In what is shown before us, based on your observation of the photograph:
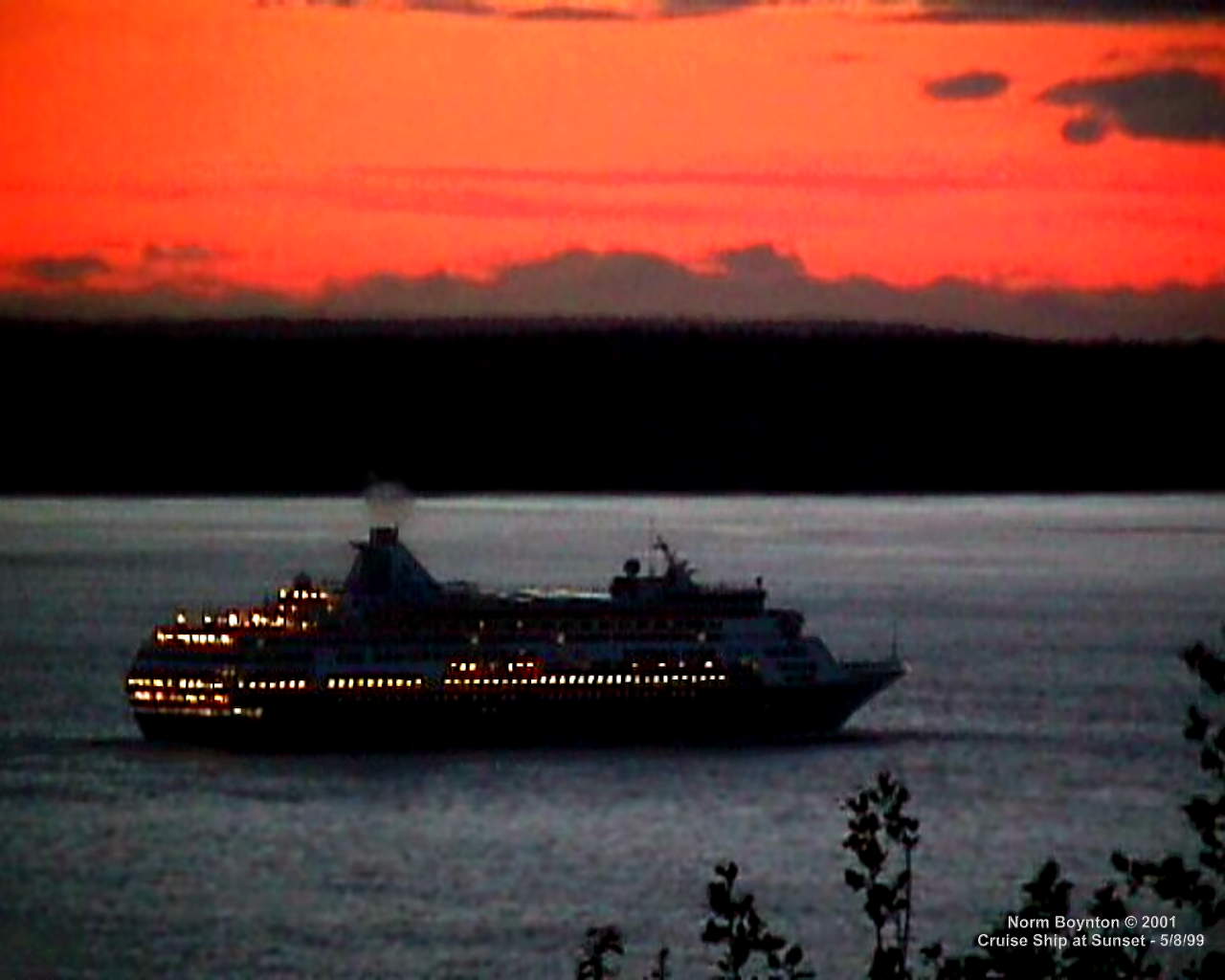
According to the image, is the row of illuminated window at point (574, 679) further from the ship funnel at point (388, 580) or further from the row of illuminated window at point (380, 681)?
the ship funnel at point (388, 580)

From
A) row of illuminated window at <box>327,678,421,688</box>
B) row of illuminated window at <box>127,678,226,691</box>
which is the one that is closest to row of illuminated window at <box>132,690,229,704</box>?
row of illuminated window at <box>127,678,226,691</box>

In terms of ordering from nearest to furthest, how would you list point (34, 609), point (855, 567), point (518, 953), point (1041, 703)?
point (518, 953) < point (1041, 703) < point (34, 609) < point (855, 567)

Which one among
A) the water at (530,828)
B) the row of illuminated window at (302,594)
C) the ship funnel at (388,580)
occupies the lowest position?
the water at (530,828)

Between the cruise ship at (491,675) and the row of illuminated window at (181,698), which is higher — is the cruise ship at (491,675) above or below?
above

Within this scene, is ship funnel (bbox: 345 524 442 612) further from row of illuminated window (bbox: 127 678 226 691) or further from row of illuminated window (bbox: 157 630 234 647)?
row of illuminated window (bbox: 127 678 226 691)

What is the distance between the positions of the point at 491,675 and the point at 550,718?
1.29 metres

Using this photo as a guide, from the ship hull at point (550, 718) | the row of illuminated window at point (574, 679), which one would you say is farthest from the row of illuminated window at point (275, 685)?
the row of illuminated window at point (574, 679)

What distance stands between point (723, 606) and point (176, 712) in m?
9.07

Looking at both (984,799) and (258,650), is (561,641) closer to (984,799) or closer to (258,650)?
(258,650)

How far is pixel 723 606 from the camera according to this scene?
220 feet

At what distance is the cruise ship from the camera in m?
65.1

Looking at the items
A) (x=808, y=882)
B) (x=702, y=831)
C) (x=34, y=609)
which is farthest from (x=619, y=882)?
(x=34, y=609)

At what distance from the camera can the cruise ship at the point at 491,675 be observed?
6506 centimetres

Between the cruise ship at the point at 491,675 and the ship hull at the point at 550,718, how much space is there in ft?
0.07
